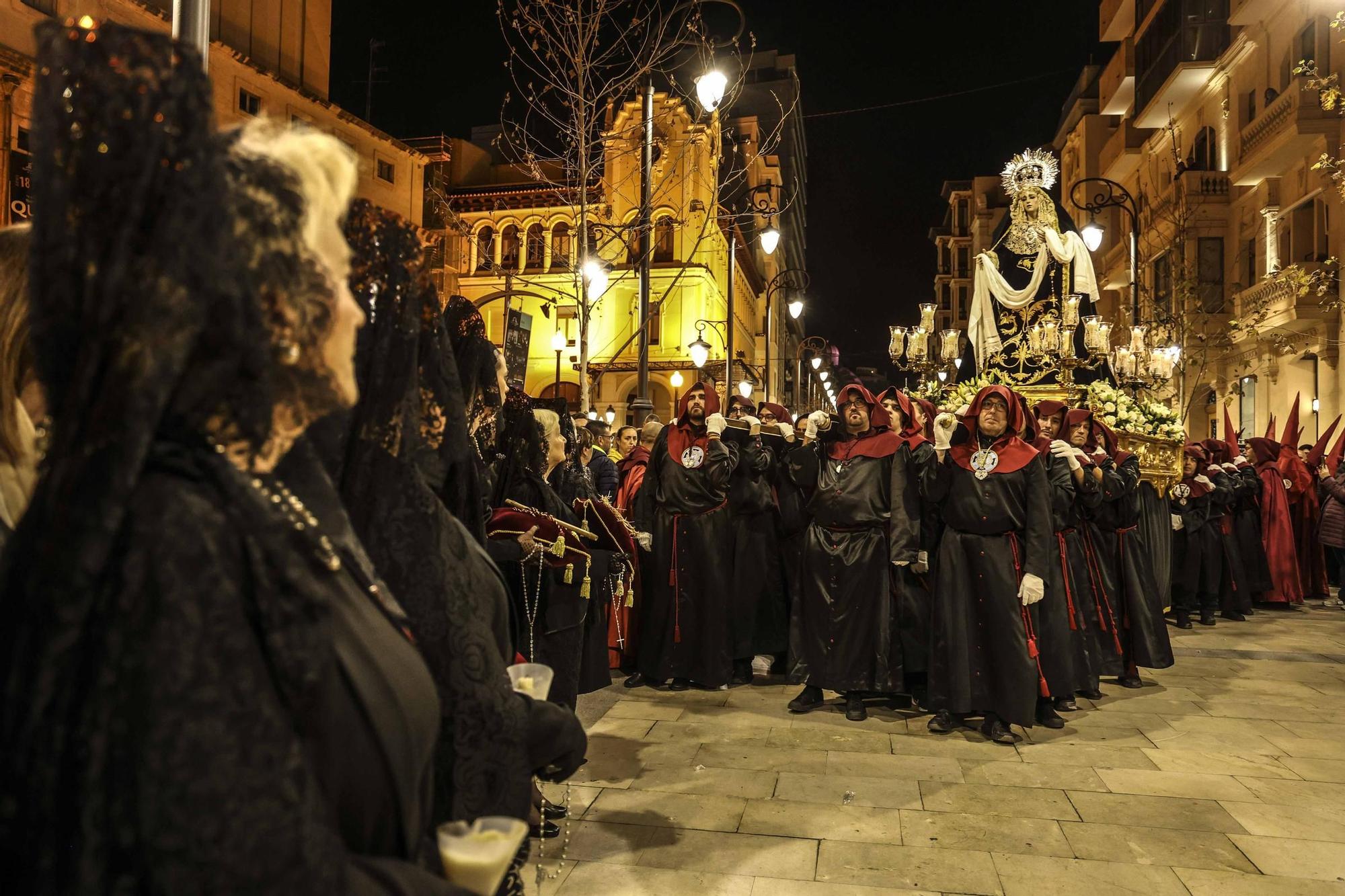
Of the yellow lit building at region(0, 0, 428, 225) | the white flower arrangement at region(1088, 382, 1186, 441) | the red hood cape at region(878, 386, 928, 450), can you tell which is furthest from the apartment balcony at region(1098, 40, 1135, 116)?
the red hood cape at region(878, 386, 928, 450)

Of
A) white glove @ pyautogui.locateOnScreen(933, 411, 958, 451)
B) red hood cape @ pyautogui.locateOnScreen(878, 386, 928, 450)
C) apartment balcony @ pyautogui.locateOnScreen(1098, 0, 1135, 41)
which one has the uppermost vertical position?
apartment balcony @ pyautogui.locateOnScreen(1098, 0, 1135, 41)

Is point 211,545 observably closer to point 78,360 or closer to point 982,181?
point 78,360

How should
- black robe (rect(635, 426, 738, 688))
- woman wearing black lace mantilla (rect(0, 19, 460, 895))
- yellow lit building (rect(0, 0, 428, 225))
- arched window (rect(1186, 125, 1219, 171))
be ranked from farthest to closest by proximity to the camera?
arched window (rect(1186, 125, 1219, 171))
yellow lit building (rect(0, 0, 428, 225))
black robe (rect(635, 426, 738, 688))
woman wearing black lace mantilla (rect(0, 19, 460, 895))

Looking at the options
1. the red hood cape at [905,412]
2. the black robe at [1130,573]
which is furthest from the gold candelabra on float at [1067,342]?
the red hood cape at [905,412]

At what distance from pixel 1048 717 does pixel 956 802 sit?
1939 millimetres

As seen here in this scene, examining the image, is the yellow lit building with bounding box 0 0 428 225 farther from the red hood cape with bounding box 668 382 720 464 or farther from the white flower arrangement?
the white flower arrangement

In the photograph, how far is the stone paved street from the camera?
3854 millimetres

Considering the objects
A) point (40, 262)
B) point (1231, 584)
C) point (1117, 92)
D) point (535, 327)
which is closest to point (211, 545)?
point (40, 262)

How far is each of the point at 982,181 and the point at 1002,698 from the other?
75.9 m

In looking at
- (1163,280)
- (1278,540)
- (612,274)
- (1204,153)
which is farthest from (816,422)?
(1204,153)

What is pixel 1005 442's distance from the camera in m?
6.26

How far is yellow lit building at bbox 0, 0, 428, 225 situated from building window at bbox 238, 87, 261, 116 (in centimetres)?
4

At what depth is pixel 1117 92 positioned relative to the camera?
39219 mm

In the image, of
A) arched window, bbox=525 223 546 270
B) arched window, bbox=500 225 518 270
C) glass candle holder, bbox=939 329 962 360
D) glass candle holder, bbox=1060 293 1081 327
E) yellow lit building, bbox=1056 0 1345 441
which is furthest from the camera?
arched window, bbox=500 225 518 270
